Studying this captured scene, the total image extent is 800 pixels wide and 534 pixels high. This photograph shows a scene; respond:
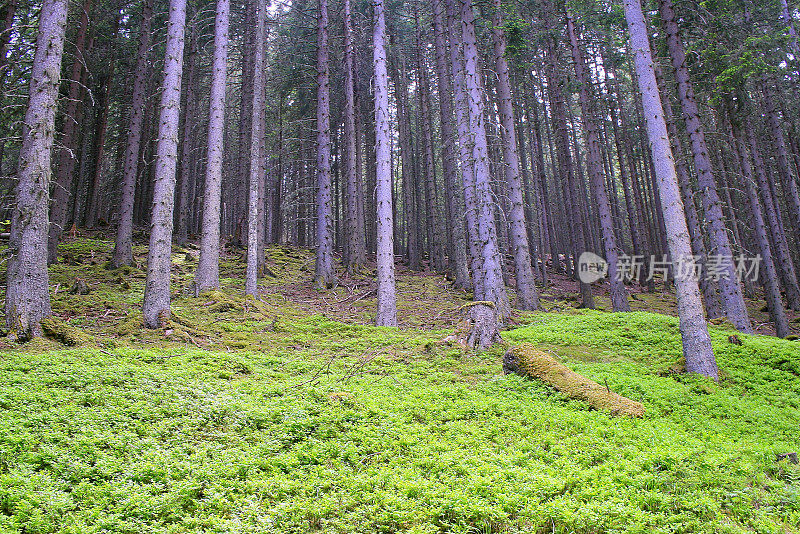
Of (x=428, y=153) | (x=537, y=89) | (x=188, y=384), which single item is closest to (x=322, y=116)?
(x=428, y=153)

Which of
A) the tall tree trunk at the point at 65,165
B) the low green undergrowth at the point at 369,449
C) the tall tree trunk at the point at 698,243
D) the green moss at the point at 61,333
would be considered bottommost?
the low green undergrowth at the point at 369,449

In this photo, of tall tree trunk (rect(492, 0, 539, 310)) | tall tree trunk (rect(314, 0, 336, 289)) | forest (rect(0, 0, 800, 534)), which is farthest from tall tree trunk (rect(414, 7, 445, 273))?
tall tree trunk (rect(314, 0, 336, 289))

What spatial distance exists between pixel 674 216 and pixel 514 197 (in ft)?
23.9

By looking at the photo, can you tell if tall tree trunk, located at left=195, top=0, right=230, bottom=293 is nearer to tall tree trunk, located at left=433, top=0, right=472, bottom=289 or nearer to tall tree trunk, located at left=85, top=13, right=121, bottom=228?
tall tree trunk, located at left=433, top=0, right=472, bottom=289

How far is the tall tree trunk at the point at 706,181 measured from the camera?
41.5 ft

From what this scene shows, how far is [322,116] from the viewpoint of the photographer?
16609mm

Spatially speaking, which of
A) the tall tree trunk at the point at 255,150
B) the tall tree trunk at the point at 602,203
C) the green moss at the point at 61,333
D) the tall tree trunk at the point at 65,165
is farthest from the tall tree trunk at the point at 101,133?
the tall tree trunk at the point at 602,203

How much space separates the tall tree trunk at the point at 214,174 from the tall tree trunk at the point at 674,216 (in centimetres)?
1073

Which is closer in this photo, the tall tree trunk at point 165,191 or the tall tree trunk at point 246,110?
the tall tree trunk at point 165,191

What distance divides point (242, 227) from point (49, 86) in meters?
13.3

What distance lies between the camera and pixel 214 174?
12.4m

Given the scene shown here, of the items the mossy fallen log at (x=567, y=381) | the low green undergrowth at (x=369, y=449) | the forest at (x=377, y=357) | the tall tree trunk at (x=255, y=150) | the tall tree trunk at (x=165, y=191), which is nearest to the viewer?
the low green undergrowth at (x=369, y=449)

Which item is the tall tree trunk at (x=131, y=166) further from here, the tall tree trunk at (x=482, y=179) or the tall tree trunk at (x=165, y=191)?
the tall tree trunk at (x=482, y=179)

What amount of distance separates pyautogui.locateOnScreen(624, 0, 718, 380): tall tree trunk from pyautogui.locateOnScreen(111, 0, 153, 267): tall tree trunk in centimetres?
1459
